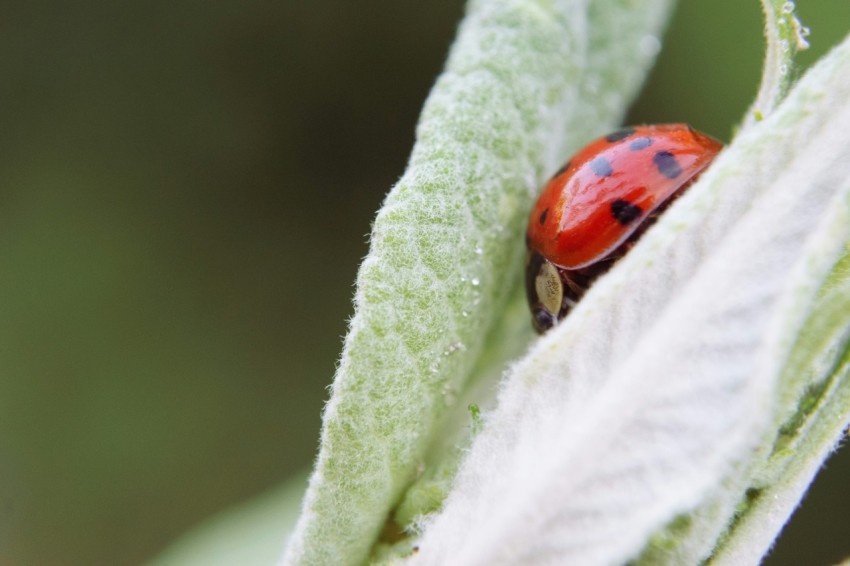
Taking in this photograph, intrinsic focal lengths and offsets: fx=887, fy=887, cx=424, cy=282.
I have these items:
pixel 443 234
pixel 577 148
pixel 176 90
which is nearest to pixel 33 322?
pixel 176 90

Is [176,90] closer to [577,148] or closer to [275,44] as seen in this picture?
[275,44]

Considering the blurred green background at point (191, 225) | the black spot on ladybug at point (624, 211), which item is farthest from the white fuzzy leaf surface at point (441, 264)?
the blurred green background at point (191, 225)

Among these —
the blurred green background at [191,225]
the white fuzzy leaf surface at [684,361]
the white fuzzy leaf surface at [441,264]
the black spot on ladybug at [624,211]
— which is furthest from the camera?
the blurred green background at [191,225]

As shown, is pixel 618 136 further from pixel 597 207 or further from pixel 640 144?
pixel 597 207

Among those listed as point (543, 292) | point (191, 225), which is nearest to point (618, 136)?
point (543, 292)

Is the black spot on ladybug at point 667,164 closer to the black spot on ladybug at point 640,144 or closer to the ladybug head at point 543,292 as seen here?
the black spot on ladybug at point 640,144

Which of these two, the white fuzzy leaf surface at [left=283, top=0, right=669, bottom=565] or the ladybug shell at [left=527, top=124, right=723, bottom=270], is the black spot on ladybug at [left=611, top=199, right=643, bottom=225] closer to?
the ladybug shell at [left=527, top=124, right=723, bottom=270]
